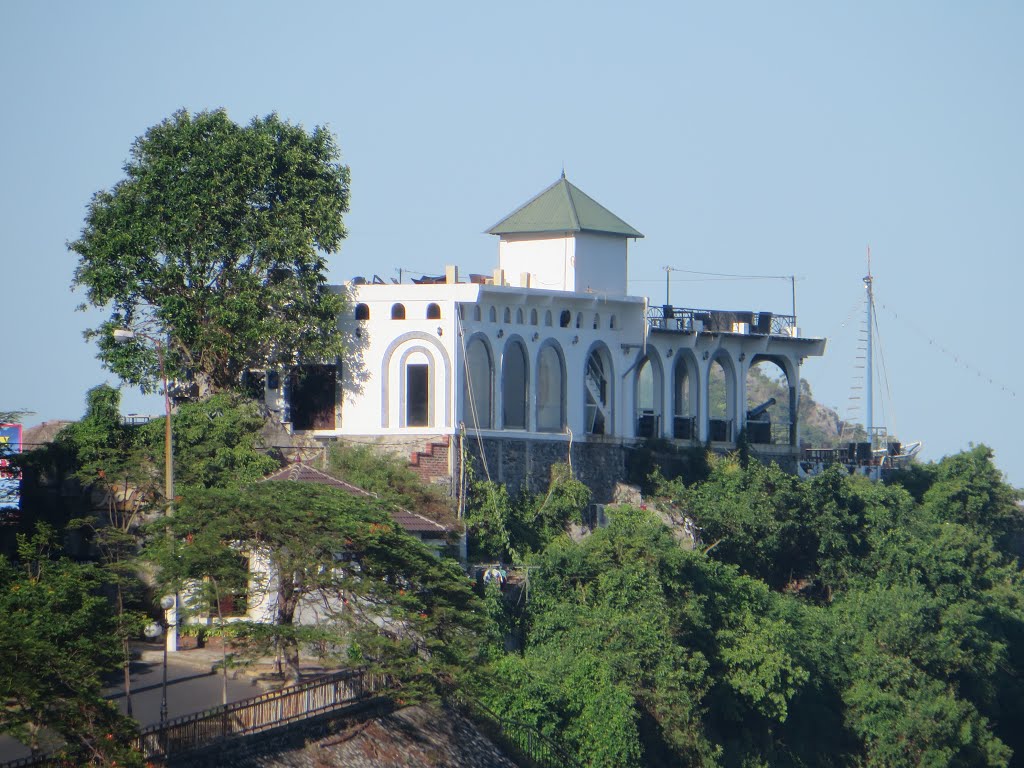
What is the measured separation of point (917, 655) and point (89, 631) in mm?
28780

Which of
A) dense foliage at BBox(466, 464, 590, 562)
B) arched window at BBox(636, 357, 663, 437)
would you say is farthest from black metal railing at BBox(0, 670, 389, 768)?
arched window at BBox(636, 357, 663, 437)

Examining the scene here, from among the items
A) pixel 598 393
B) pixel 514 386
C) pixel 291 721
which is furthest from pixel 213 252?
pixel 291 721

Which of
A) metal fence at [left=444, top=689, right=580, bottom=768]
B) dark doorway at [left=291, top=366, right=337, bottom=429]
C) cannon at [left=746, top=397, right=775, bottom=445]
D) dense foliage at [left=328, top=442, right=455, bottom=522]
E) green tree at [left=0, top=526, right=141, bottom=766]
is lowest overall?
metal fence at [left=444, top=689, right=580, bottom=768]

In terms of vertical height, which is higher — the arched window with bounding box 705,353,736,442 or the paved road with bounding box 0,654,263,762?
the arched window with bounding box 705,353,736,442

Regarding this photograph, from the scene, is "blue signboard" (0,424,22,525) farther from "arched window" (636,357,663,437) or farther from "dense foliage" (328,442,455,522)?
"arched window" (636,357,663,437)

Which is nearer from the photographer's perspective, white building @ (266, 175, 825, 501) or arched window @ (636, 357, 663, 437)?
white building @ (266, 175, 825, 501)

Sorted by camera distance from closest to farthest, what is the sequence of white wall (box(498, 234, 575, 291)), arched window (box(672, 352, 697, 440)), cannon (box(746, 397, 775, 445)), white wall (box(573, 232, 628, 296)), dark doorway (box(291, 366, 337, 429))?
dark doorway (box(291, 366, 337, 429))
white wall (box(498, 234, 575, 291))
white wall (box(573, 232, 628, 296))
arched window (box(672, 352, 697, 440))
cannon (box(746, 397, 775, 445))

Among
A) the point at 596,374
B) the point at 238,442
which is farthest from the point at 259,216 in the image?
the point at 596,374

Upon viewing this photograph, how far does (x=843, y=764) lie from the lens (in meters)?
45.1

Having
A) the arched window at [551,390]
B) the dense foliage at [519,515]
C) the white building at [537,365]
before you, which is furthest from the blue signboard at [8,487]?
the arched window at [551,390]

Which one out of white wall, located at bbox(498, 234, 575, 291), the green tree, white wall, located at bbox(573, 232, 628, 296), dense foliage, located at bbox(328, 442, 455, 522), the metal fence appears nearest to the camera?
the green tree

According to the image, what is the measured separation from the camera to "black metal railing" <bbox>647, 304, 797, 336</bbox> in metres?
49.2

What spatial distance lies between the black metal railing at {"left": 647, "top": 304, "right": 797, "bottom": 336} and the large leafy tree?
11282 mm

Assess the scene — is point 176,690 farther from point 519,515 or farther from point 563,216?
point 563,216
